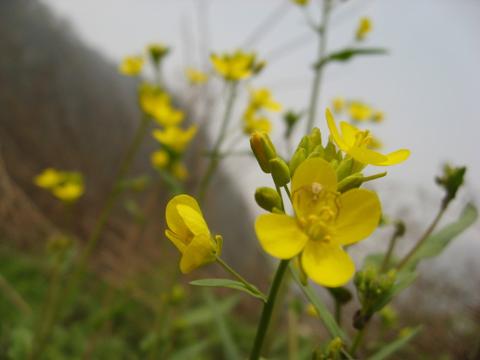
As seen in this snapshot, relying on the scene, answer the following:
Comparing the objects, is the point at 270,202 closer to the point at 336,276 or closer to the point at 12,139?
the point at 336,276

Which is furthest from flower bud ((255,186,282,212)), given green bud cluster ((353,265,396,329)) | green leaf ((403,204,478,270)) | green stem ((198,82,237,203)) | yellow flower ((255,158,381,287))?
green stem ((198,82,237,203))

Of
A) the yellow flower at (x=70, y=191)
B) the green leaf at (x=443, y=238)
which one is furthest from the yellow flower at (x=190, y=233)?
the yellow flower at (x=70, y=191)

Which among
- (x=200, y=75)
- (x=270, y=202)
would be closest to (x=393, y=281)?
(x=270, y=202)

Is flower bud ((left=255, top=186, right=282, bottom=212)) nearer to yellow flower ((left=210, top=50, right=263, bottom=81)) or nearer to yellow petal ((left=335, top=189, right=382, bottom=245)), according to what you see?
yellow petal ((left=335, top=189, right=382, bottom=245))

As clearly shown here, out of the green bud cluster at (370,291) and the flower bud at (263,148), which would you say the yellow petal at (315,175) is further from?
the green bud cluster at (370,291)

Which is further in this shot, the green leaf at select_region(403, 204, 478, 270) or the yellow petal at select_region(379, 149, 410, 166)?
the green leaf at select_region(403, 204, 478, 270)
